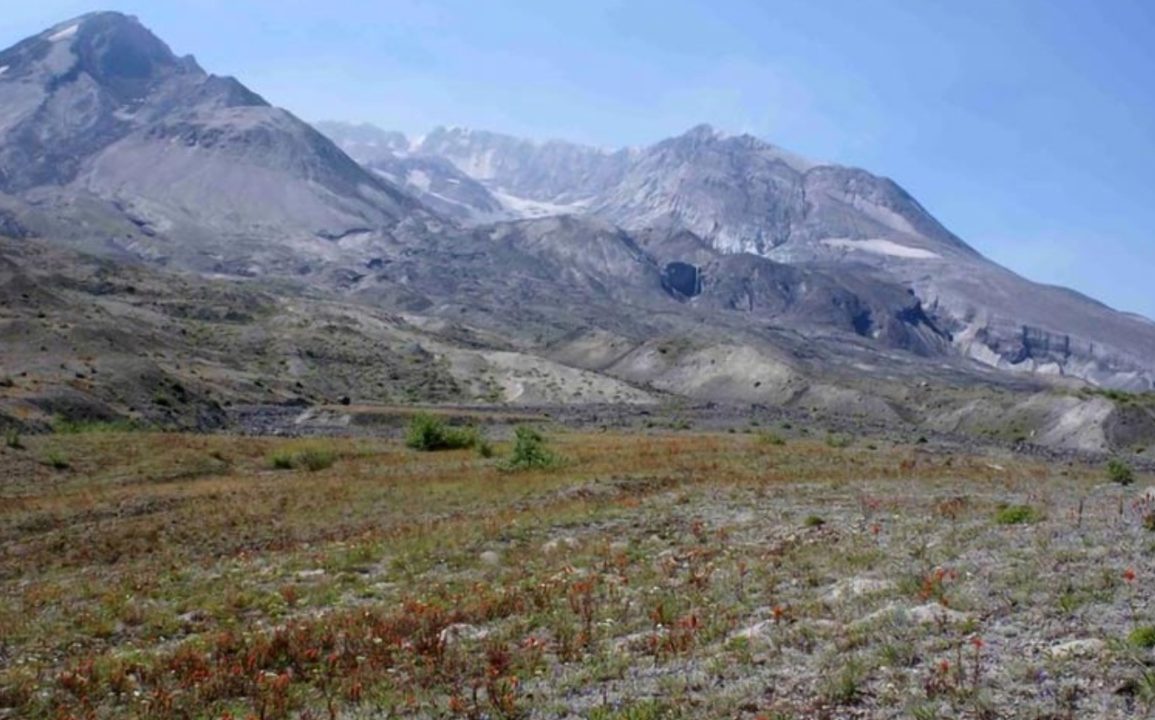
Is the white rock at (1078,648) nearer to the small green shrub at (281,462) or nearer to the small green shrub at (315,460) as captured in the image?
the small green shrub at (315,460)

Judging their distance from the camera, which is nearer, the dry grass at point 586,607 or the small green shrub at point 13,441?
the dry grass at point 586,607

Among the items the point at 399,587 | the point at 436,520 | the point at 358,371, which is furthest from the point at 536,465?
the point at 358,371

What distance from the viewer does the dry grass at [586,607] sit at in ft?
33.4

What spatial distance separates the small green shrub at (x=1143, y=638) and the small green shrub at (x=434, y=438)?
45.9 m

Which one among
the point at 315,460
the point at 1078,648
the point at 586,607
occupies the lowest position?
the point at 315,460

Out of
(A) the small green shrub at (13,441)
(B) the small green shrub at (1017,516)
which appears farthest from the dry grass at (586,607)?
(A) the small green shrub at (13,441)

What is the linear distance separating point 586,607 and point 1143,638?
6.86 m

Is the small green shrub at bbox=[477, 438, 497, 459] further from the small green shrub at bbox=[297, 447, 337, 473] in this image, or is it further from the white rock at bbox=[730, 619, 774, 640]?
the white rock at bbox=[730, 619, 774, 640]

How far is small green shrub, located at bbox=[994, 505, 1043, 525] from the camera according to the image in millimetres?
18984

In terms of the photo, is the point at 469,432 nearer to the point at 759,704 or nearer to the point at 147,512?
the point at 147,512

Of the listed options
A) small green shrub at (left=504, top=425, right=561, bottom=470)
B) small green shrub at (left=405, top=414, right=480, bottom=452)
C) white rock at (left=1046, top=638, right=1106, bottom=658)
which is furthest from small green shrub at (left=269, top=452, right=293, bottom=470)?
white rock at (left=1046, top=638, right=1106, bottom=658)

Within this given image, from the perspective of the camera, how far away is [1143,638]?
995 cm

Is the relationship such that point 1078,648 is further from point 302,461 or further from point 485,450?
point 485,450

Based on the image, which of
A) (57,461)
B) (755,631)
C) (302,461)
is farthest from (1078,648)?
(302,461)
